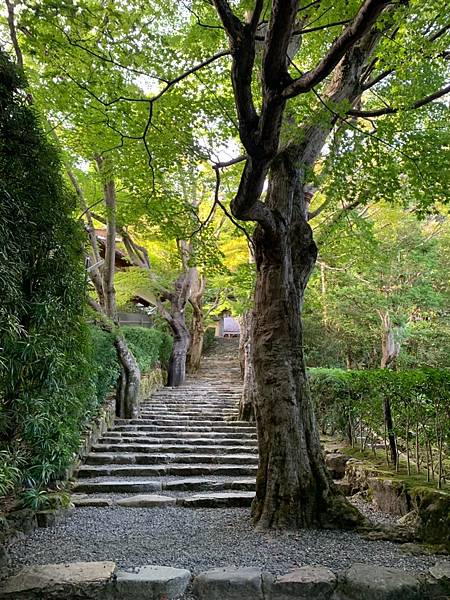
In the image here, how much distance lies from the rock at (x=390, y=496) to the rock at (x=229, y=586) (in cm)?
184

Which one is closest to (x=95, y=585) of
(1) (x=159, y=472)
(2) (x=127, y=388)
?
(1) (x=159, y=472)

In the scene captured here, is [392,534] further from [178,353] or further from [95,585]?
[178,353]

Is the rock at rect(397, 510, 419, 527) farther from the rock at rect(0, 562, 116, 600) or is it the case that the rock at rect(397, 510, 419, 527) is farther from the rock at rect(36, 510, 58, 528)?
the rock at rect(36, 510, 58, 528)

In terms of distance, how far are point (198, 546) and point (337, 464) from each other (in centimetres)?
257

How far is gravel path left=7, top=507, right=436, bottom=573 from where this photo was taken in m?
3.24

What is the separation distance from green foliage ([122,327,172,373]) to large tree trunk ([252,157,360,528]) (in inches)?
267

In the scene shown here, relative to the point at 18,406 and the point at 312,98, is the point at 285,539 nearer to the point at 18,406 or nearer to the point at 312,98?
the point at 18,406

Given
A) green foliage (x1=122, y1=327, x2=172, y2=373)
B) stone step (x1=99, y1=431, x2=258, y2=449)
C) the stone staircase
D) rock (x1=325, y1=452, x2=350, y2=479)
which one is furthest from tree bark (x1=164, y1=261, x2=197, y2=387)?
rock (x1=325, y1=452, x2=350, y2=479)

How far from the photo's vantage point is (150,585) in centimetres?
288

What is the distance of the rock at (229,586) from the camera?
285 centimetres

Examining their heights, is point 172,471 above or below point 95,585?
below

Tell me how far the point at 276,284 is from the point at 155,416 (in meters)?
6.48

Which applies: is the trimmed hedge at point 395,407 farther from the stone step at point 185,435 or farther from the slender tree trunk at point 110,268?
the slender tree trunk at point 110,268

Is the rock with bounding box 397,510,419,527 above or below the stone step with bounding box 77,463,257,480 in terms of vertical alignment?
above
